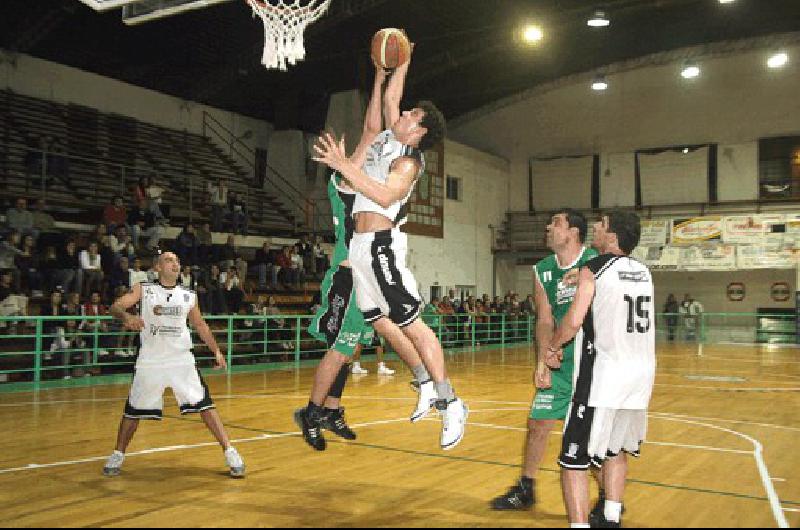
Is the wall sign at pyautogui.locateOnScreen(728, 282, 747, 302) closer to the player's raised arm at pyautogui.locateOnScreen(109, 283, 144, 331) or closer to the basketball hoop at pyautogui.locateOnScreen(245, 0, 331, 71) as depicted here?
the basketball hoop at pyautogui.locateOnScreen(245, 0, 331, 71)

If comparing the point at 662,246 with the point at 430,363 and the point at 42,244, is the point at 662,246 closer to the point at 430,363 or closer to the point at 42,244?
the point at 42,244

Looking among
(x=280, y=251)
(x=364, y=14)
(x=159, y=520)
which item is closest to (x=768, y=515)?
(x=159, y=520)

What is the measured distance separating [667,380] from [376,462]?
861 cm

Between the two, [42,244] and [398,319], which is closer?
[398,319]

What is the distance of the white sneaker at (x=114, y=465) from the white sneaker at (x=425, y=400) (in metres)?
2.36

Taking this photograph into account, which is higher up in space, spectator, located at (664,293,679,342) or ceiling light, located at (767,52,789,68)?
ceiling light, located at (767,52,789,68)

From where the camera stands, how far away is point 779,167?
82.5ft

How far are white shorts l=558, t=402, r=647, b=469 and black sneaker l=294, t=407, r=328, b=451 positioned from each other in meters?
1.60

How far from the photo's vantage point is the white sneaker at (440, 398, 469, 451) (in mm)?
4434

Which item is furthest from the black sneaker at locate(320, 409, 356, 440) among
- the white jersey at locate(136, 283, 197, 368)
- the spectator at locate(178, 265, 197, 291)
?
the spectator at locate(178, 265, 197, 291)

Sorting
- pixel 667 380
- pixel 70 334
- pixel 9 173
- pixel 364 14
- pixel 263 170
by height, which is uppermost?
pixel 364 14

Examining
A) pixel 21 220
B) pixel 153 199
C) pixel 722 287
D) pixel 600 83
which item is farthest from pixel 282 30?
pixel 722 287

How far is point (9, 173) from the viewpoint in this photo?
15539 mm

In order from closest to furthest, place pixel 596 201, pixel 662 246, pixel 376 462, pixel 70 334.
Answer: pixel 376 462 < pixel 70 334 < pixel 662 246 < pixel 596 201
